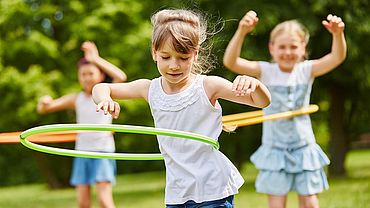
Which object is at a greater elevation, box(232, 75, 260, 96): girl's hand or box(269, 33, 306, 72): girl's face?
box(269, 33, 306, 72): girl's face

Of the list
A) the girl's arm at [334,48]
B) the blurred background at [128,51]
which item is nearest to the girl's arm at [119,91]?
the girl's arm at [334,48]

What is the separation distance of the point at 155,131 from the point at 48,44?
16350 mm

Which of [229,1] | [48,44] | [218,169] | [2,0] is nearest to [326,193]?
[229,1]

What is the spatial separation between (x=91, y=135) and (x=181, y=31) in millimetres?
4213

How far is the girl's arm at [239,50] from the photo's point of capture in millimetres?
5598

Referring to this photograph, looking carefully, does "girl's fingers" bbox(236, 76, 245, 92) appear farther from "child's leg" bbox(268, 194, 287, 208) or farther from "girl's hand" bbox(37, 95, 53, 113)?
"girl's hand" bbox(37, 95, 53, 113)

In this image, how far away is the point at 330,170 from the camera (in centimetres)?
1762

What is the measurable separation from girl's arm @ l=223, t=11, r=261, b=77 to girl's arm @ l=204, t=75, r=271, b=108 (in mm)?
1424

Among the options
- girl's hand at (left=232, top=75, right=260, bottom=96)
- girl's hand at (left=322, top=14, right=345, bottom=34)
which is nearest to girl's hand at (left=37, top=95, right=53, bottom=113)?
girl's hand at (left=322, top=14, right=345, bottom=34)

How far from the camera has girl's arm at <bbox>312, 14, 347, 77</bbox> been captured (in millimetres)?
5848

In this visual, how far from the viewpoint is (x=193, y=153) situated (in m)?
4.19

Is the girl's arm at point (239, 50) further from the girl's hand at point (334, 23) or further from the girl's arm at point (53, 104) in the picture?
the girl's arm at point (53, 104)

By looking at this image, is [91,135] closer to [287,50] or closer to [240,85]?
[287,50]

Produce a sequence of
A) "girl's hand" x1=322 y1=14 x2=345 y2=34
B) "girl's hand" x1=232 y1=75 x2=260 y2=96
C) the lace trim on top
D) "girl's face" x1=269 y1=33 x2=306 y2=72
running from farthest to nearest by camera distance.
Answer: "girl's face" x1=269 y1=33 x2=306 y2=72
"girl's hand" x1=322 y1=14 x2=345 y2=34
the lace trim on top
"girl's hand" x1=232 y1=75 x2=260 y2=96
